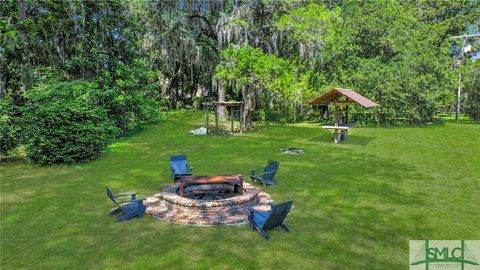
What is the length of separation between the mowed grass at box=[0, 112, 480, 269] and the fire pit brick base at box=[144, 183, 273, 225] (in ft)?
0.91

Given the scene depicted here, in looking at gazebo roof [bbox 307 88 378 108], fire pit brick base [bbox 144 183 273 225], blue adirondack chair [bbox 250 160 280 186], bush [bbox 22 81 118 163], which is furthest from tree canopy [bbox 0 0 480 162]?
blue adirondack chair [bbox 250 160 280 186]

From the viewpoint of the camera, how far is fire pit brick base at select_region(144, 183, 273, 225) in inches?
311

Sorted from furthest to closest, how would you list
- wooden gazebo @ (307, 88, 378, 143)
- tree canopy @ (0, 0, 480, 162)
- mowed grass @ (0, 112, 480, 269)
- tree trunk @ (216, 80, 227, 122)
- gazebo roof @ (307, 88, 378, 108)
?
tree trunk @ (216, 80, 227, 122) → wooden gazebo @ (307, 88, 378, 143) → gazebo roof @ (307, 88, 378, 108) → tree canopy @ (0, 0, 480, 162) → mowed grass @ (0, 112, 480, 269)

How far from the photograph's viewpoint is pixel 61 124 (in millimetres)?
13742

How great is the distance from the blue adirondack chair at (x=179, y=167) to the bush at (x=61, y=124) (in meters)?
4.26

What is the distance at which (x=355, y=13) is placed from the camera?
107 feet

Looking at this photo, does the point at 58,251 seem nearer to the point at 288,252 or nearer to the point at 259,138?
the point at 288,252

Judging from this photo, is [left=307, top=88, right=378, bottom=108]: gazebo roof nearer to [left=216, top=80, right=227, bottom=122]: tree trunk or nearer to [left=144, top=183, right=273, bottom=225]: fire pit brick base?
[left=216, top=80, right=227, bottom=122]: tree trunk

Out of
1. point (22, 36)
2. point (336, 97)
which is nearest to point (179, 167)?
point (22, 36)

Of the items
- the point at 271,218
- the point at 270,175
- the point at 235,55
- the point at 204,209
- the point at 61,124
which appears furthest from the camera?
the point at 235,55

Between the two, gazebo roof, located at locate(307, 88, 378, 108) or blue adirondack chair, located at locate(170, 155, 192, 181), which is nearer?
blue adirondack chair, located at locate(170, 155, 192, 181)

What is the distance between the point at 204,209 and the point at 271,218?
188 cm

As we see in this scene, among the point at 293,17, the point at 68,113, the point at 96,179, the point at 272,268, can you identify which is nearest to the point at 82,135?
the point at 68,113

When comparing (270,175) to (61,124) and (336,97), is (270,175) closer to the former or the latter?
(61,124)
